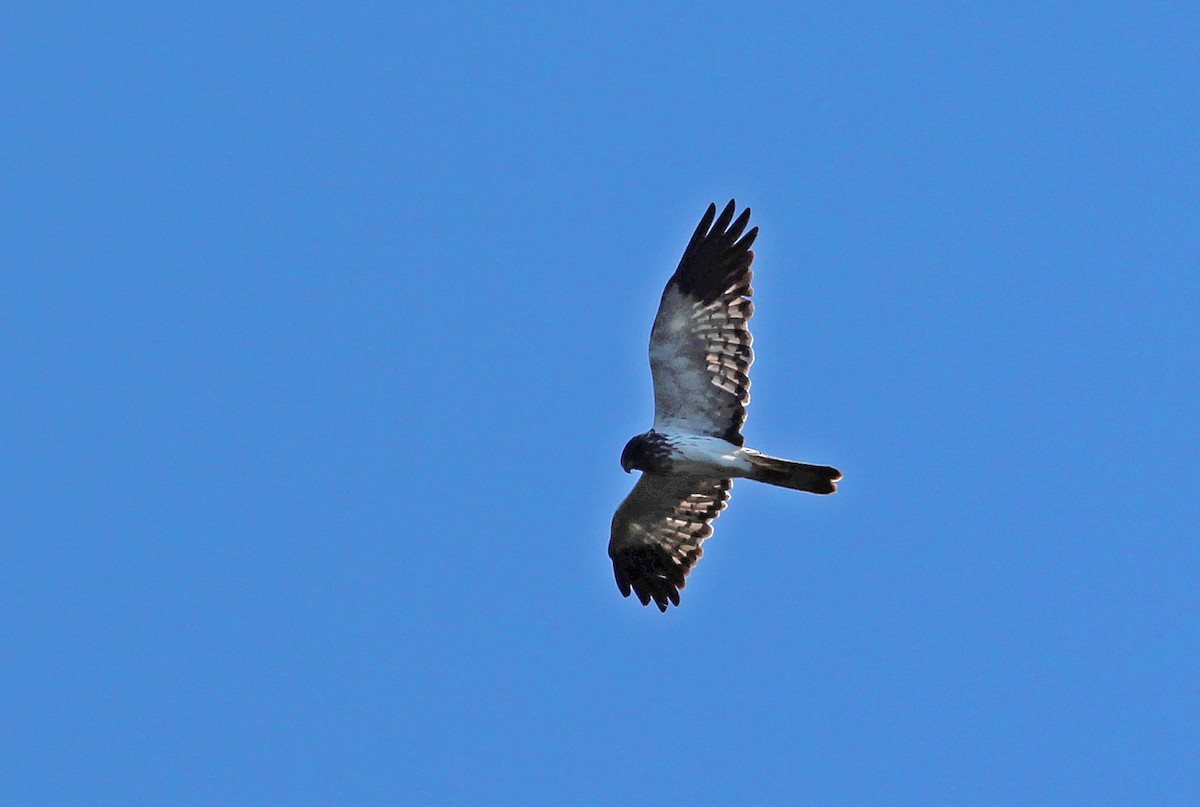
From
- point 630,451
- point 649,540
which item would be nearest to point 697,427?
point 630,451

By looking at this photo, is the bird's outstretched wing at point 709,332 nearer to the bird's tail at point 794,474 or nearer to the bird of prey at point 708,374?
the bird of prey at point 708,374

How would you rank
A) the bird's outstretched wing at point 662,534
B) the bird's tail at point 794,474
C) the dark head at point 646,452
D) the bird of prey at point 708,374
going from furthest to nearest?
the bird's outstretched wing at point 662,534
the dark head at point 646,452
the bird of prey at point 708,374
the bird's tail at point 794,474

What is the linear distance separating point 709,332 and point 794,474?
1.46 metres

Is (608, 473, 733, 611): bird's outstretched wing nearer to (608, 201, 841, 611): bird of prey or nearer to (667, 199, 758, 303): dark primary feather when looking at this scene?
(608, 201, 841, 611): bird of prey

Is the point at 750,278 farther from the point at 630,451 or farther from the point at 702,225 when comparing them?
the point at 630,451

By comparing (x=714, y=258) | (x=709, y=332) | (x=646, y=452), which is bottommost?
(x=646, y=452)

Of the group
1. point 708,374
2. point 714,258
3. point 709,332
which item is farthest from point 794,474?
point 714,258

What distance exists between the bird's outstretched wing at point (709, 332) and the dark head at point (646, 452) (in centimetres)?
25

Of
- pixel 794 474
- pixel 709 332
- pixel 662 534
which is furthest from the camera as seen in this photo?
pixel 662 534

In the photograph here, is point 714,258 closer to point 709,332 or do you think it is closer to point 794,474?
point 709,332

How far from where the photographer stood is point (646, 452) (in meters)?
13.7

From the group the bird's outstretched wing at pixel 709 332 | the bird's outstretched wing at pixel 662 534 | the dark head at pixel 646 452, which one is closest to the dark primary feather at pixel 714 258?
the bird's outstretched wing at pixel 709 332

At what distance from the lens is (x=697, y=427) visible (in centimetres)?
1387

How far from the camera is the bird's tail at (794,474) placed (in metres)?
13.1
